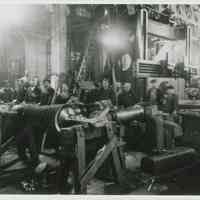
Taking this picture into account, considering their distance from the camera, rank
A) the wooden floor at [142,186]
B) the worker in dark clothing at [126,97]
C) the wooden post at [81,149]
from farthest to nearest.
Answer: the worker in dark clothing at [126,97], the wooden floor at [142,186], the wooden post at [81,149]

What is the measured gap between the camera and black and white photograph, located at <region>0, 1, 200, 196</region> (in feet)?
6.39

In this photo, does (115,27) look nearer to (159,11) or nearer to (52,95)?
(159,11)

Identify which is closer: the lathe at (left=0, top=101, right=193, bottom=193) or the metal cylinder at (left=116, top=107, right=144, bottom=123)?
the lathe at (left=0, top=101, right=193, bottom=193)

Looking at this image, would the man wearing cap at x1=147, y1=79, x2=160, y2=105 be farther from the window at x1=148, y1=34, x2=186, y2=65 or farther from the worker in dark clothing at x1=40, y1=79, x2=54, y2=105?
the worker in dark clothing at x1=40, y1=79, x2=54, y2=105

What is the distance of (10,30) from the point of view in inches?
78.1

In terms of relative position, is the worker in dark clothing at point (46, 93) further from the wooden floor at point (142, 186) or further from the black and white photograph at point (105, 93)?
the wooden floor at point (142, 186)

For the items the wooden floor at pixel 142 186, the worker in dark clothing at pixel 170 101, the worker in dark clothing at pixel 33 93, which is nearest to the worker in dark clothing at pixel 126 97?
the worker in dark clothing at pixel 170 101

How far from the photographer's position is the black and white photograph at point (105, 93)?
195cm

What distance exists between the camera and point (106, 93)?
6.88 feet

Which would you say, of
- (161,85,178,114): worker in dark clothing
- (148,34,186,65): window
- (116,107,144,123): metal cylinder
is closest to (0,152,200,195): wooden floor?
(116,107,144,123): metal cylinder

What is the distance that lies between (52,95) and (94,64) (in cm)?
46

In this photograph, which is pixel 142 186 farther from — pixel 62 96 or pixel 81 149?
pixel 62 96

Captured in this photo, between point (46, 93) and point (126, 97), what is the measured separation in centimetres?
69

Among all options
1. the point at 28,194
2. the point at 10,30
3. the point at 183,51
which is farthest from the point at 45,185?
the point at 183,51
